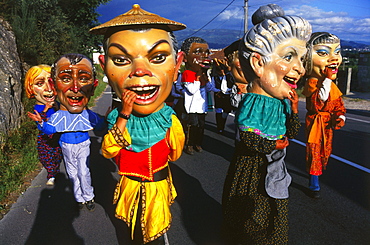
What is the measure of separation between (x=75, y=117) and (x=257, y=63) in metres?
2.11

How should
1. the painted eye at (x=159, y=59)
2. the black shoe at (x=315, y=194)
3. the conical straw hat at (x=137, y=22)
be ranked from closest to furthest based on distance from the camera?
the conical straw hat at (x=137, y=22) → the painted eye at (x=159, y=59) → the black shoe at (x=315, y=194)

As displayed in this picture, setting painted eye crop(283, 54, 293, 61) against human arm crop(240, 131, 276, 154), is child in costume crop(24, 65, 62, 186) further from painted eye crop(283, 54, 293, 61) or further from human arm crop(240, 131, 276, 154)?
painted eye crop(283, 54, 293, 61)

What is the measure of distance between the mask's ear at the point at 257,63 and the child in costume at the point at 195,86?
10.6ft

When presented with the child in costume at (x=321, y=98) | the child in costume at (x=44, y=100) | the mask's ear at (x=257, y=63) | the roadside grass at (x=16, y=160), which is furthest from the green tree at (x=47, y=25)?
the mask's ear at (x=257, y=63)

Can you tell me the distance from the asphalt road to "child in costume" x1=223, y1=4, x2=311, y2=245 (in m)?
0.83

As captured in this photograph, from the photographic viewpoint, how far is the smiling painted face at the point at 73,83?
320cm

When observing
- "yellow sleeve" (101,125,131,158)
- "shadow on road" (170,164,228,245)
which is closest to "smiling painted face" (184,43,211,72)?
"shadow on road" (170,164,228,245)

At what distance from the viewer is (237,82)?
368 cm

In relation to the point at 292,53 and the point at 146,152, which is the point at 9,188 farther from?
the point at 292,53

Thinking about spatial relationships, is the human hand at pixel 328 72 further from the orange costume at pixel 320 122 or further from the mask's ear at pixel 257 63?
the mask's ear at pixel 257 63

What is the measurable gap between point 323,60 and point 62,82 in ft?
9.46

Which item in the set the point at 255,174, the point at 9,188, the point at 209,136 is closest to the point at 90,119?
the point at 9,188

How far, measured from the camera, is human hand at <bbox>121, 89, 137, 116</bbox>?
2066mm

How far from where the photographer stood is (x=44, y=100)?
4.09 meters
